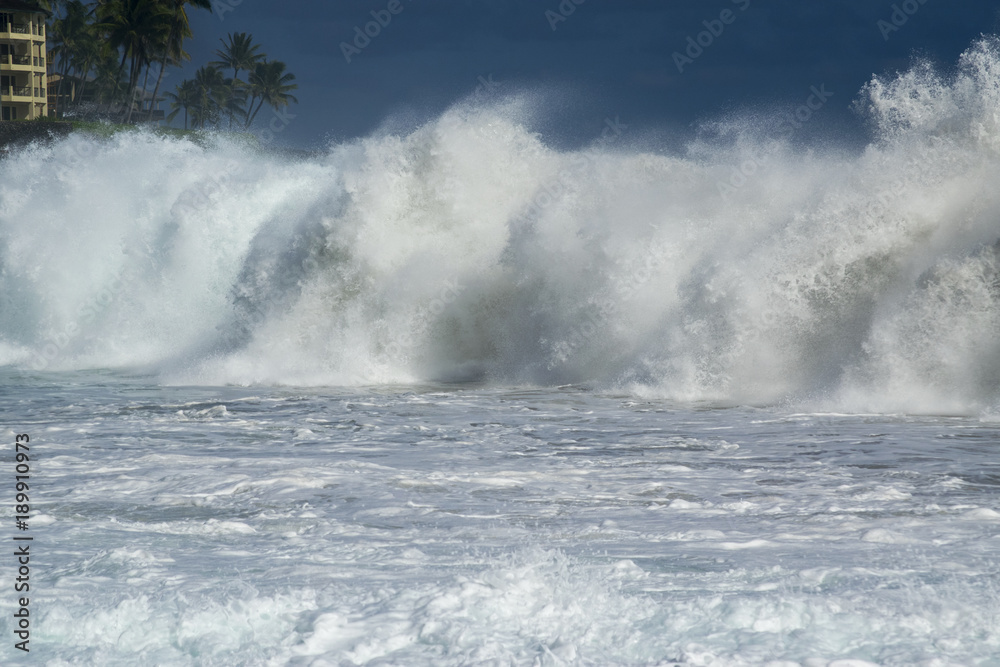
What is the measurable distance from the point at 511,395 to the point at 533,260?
325cm

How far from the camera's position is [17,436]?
8117 mm

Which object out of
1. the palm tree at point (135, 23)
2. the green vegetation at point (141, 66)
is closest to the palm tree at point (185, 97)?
the green vegetation at point (141, 66)

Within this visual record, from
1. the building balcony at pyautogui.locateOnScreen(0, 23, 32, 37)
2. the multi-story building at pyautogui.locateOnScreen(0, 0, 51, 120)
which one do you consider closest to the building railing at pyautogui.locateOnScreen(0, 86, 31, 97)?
the multi-story building at pyautogui.locateOnScreen(0, 0, 51, 120)

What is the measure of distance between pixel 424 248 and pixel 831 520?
32.6 ft

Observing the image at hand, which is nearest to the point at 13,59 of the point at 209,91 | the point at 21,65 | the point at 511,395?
the point at 21,65

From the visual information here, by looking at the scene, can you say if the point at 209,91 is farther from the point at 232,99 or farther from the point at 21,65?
the point at 21,65

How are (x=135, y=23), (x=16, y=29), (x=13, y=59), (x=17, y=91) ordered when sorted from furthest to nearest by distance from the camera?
(x=17, y=91), (x=13, y=59), (x=16, y=29), (x=135, y=23)

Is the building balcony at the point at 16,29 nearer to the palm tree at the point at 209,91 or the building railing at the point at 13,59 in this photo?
the building railing at the point at 13,59

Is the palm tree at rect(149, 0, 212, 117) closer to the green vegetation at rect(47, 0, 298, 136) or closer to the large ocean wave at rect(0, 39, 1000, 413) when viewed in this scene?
the green vegetation at rect(47, 0, 298, 136)

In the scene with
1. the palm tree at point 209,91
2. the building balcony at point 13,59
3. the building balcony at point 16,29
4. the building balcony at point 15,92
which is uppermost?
the palm tree at point 209,91

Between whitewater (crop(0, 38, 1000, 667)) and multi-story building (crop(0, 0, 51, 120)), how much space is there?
4657 centimetres

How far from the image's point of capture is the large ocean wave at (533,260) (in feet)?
34.6

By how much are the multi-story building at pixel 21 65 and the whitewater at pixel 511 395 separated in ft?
153

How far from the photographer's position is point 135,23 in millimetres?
55719
